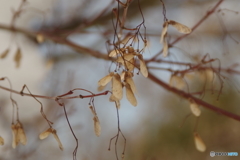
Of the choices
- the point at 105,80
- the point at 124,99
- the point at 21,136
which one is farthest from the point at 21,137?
the point at 124,99

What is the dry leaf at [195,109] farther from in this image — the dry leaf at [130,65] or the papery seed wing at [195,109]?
the dry leaf at [130,65]

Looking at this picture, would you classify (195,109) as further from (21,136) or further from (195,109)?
(21,136)

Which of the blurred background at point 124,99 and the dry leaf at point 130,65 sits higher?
the blurred background at point 124,99

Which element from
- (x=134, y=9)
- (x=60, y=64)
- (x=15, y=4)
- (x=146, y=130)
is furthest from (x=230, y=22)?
(x=15, y=4)

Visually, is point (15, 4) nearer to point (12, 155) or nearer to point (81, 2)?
point (81, 2)

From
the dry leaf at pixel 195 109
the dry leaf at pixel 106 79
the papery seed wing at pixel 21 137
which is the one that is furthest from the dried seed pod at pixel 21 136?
the dry leaf at pixel 195 109

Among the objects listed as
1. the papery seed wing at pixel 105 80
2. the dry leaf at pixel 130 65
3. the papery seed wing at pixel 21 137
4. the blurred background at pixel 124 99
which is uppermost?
the blurred background at pixel 124 99
